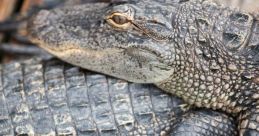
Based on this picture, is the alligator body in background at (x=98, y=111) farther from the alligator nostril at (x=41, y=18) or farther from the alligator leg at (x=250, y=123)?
the alligator nostril at (x=41, y=18)

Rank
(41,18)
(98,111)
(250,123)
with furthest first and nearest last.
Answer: (41,18) → (98,111) → (250,123)

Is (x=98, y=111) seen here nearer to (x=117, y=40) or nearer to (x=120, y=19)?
(x=117, y=40)

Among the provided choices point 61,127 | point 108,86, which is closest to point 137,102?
point 108,86

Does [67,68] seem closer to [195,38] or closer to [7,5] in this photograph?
[195,38]

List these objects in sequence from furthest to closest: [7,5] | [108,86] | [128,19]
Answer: [7,5]
[108,86]
[128,19]

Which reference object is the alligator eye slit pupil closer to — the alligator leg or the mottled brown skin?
the mottled brown skin

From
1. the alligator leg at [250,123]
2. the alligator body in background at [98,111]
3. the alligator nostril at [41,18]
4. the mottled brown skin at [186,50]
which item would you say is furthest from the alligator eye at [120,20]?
the alligator leg at [250,123]

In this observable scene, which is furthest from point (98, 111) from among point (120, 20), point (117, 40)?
point (120, 20)
